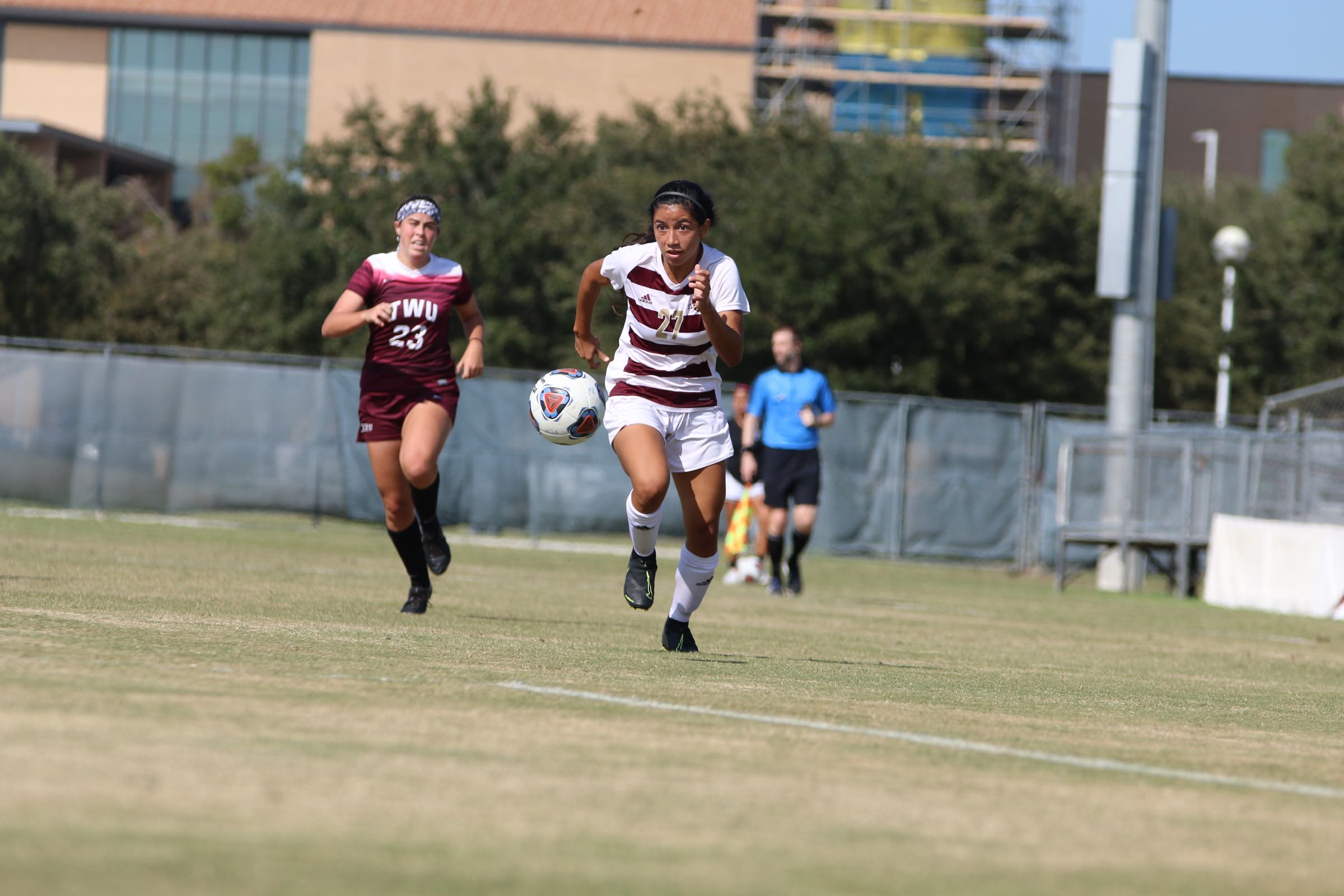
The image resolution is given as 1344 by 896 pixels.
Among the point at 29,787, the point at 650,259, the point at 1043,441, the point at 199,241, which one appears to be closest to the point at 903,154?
the point at 1043,441

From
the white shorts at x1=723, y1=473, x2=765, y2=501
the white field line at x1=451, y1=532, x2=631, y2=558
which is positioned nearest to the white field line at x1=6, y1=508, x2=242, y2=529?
the white field line at x1=451, y1=532, x2=631, y2=558

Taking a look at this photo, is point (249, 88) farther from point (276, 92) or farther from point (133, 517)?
point (133, 517)

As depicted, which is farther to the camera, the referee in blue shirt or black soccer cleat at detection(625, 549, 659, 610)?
the referee in blue shirt

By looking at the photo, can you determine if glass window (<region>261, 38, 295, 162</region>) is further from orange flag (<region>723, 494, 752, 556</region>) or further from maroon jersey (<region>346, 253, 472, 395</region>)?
maroon jersey (<region>346, 253, 472, 395</region>)

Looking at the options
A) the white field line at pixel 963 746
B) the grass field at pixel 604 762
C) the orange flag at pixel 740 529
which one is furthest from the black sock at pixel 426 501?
the orange flag at pixel 740 529

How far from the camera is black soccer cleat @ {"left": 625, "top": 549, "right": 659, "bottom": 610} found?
8.17 metres

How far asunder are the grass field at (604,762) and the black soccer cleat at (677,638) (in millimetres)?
67

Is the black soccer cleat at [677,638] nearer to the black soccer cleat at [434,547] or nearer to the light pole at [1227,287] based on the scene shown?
the black soccer cleat at [434,547]

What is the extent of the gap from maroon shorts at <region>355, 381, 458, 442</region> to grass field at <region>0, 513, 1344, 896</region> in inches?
37.4

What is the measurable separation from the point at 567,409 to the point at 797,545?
663 cm

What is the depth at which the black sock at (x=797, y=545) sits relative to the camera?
51.0 ft

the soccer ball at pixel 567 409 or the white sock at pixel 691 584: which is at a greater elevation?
the soccer ball at pixel 567 409

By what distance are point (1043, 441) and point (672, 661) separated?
18.4m

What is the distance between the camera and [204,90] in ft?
237
